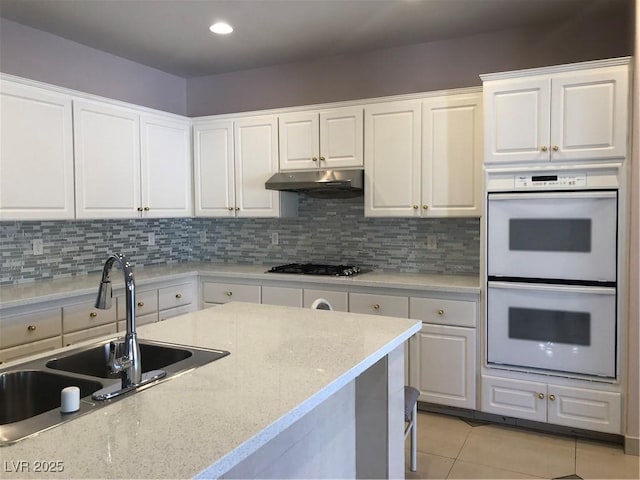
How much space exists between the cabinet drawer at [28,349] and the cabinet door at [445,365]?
2.23 m

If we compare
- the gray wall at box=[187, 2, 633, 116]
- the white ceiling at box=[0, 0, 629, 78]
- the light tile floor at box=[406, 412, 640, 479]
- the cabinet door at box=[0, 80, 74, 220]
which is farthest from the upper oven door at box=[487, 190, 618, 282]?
the cabinet door at box=[0, 80, 74, 220]

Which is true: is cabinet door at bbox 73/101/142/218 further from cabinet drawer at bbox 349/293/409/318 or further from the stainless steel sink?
the stainless steel sink

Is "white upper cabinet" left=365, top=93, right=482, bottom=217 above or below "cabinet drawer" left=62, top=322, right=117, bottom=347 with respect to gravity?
above

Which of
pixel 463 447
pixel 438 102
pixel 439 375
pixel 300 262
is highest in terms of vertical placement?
pixel 438 102

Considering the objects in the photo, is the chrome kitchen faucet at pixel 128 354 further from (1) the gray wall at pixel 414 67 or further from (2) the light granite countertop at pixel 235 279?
(1) the gray wall at pixel 414 67

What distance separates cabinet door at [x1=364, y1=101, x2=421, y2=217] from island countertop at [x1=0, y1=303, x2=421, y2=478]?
169 cm

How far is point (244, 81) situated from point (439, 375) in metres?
3.02

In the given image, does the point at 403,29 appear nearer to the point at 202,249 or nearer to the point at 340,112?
the point at 340,112

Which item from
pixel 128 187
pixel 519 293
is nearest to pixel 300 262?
pixel 128 187

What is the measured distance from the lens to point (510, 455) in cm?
273

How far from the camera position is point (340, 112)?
3.69 m

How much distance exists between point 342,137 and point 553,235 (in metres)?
1.64

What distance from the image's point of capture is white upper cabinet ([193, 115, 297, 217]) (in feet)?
13.1

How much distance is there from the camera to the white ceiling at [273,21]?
302 cm
